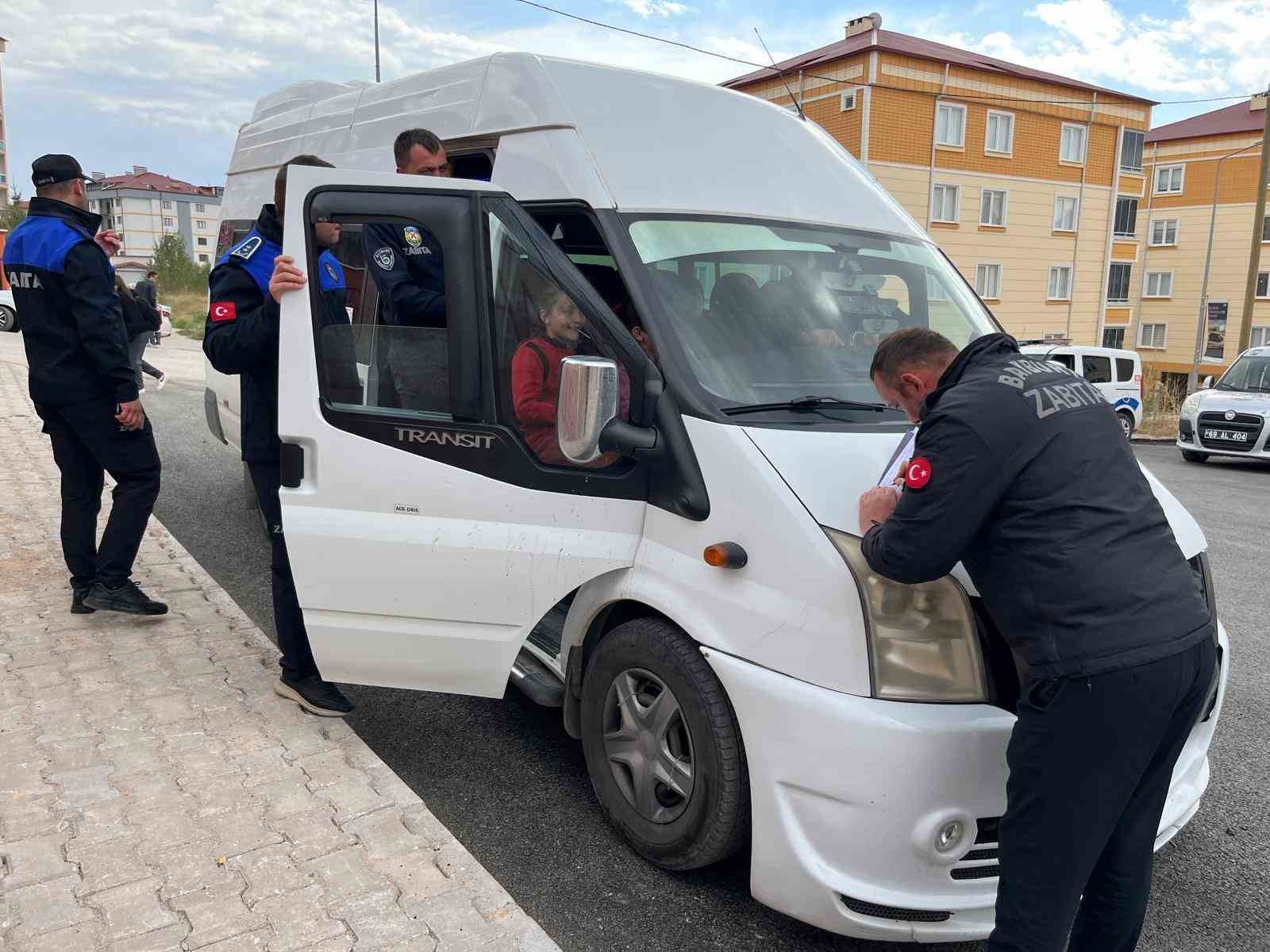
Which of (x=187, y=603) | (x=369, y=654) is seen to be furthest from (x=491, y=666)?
(x=187, y=603)

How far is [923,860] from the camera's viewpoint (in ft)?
7.94

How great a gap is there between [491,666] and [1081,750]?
73.8 inches

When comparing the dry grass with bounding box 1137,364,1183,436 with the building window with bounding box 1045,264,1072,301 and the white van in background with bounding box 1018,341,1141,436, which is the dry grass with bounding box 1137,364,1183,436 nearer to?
the white van in background with bounding box 1018,341,1141,436

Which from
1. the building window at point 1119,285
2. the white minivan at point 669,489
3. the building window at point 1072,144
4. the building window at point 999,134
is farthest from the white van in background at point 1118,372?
the building window at point 1119,285

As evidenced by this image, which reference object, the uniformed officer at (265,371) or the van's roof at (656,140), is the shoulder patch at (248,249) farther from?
the van's roof at (656,140)

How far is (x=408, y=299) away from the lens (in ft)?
11.0

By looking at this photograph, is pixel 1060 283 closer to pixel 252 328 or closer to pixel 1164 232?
pixel 1164 232

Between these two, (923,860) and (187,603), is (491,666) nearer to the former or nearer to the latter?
(923,860)

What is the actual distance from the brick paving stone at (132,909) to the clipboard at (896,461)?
2210mm

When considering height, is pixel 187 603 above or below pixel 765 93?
below

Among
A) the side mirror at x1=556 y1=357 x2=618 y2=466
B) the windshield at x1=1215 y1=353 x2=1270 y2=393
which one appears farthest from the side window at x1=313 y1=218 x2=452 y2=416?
the windshield at x1=1215 y1=353 x2=1270 y2=393

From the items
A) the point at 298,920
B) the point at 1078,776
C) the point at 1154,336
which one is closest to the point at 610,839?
the point at 298,920

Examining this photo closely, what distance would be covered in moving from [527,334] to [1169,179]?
5720cm

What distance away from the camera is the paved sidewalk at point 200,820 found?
2.56 meters
